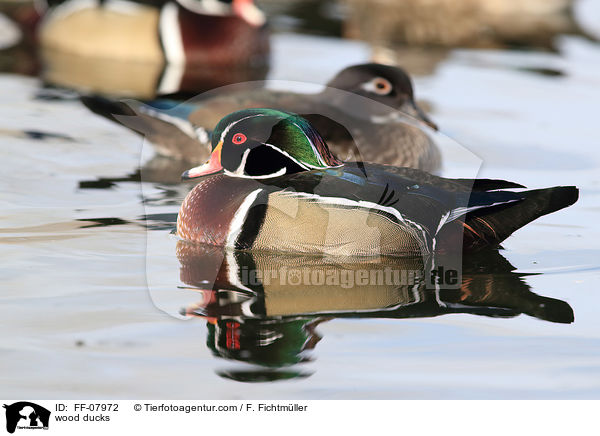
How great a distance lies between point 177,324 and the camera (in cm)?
464

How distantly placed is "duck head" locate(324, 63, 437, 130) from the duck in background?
125 inches

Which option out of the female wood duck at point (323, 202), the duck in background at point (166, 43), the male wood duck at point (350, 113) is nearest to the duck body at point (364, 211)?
the female wood duck at point (323, 202)

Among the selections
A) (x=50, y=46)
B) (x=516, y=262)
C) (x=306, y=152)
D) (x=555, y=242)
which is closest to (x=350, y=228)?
(x=306, y=152)

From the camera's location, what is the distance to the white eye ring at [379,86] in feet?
24.1

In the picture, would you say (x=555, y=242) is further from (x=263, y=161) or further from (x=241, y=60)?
(x=241, y=60)

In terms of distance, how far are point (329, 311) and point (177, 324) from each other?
72 cm

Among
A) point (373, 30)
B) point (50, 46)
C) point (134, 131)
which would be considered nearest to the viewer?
point (134, 131)

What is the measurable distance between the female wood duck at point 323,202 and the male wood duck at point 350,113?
143 centimetres
